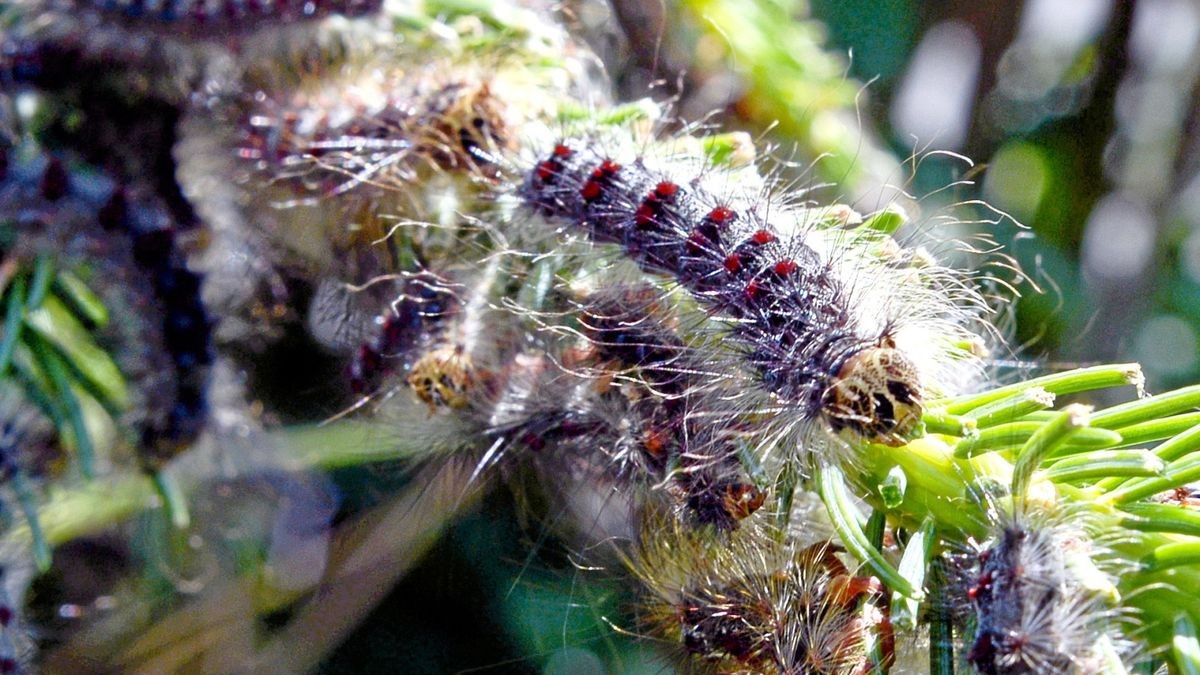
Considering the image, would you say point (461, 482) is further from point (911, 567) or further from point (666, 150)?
point (911, 567)

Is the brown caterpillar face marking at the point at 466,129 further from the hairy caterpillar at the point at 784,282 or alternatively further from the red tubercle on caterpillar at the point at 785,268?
the red tubercle on caterpillar at the point at 785,268

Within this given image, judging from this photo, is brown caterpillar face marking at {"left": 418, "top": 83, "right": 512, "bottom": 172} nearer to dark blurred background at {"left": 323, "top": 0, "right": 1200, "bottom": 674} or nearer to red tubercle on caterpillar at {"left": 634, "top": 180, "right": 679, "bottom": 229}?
red tubercle on caterpillar at {"left": 634, "top": 180, "right": 679, "bottom": 229}

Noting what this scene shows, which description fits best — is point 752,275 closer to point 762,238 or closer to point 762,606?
point 762,238

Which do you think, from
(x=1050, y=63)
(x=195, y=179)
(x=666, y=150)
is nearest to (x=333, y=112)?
(x=195, y=179)

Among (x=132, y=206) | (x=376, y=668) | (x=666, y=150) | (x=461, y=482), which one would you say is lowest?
(x=376, y=668)

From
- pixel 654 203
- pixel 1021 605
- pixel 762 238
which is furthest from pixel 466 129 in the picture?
pixel 1021 605

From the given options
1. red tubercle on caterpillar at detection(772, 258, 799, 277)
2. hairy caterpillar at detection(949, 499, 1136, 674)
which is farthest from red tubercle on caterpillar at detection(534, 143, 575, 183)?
hairy caterpillar at detection(949, 499, 1136, 674)
